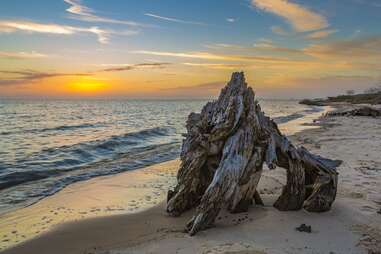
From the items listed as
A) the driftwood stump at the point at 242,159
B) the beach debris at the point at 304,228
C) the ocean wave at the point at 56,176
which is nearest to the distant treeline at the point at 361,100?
the ocean wave at the point at 56,176

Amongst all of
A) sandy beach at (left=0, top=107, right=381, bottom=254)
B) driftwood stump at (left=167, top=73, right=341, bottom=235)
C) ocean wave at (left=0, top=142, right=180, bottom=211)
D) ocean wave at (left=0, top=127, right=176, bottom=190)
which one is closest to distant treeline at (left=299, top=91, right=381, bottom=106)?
ocean wave at (left=0, top=127, right=176, bottom=190)

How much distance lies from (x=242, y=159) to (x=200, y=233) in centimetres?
172

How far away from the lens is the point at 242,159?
7.86 meters

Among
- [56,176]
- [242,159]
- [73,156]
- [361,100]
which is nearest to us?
[242,159]

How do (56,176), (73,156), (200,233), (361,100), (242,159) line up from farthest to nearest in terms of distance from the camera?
(361,100) → (73,156) → (56,176) → (242,159) → (200,233)

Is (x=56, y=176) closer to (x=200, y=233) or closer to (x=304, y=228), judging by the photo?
(x=200, y=233)

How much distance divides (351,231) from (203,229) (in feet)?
9.20

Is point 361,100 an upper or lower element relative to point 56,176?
upper

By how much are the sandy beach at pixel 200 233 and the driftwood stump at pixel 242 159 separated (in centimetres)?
38

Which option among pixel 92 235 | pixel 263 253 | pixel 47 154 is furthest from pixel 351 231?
pixel 47 154

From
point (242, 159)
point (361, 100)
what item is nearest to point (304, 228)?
point (242, 159)

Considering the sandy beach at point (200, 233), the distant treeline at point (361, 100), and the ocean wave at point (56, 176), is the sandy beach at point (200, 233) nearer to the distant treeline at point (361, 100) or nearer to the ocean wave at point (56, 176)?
the ocean wave at point (56, 176)

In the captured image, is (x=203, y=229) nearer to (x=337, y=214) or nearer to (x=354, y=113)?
(x=337, y=214)

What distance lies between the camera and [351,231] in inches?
286
